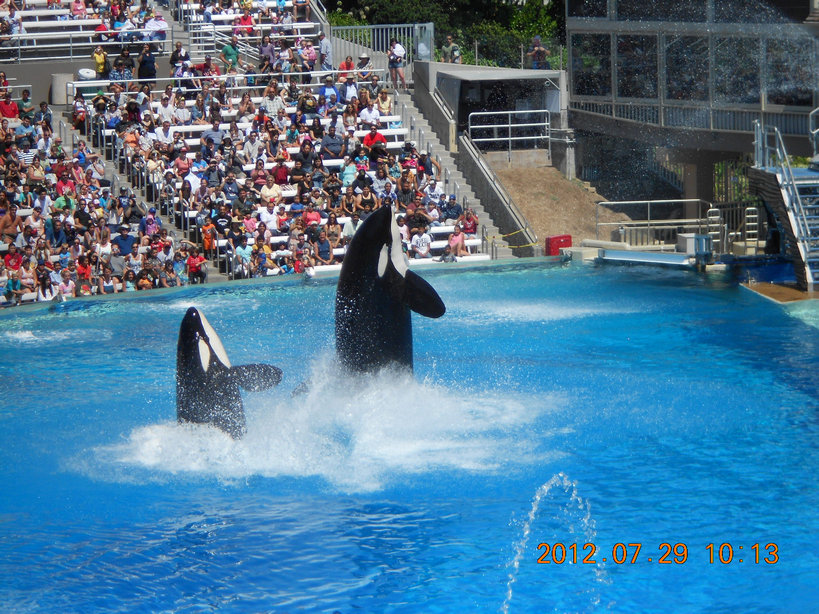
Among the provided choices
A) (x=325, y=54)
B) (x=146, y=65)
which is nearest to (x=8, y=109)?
(x=146, y=65)

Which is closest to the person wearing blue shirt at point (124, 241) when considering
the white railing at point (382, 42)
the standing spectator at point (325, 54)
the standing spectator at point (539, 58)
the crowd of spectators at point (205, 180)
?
the crowd of spectators at point (205, 180)

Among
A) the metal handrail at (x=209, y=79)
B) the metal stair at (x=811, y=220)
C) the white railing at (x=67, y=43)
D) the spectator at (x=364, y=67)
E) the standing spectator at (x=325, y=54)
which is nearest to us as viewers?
the metal stair at (x=811, y=220)

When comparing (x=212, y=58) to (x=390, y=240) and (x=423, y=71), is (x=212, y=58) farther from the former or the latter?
(x=390, y=240)

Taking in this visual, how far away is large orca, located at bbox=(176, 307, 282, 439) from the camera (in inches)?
342

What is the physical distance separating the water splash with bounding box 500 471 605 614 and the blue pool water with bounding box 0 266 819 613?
0.02m

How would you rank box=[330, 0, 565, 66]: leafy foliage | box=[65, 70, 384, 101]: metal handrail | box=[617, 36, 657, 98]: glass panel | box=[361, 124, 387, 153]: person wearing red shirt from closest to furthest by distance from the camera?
box=[361, 124, 387, 153]: person wearing red shirt → box=[65, 70, 384, 101]: metal handrail → box=[617, 36, 657, 98]: glass panel → box=[330, 0, 565, 66]: leafy foliage

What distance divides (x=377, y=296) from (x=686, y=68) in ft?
51.1

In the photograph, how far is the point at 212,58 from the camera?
24.2 meters

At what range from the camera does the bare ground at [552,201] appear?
2300cm

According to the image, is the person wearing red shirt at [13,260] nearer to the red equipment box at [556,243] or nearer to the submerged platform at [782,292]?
the red equipment box at [556,243]

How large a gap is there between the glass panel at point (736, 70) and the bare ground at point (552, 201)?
3.40m

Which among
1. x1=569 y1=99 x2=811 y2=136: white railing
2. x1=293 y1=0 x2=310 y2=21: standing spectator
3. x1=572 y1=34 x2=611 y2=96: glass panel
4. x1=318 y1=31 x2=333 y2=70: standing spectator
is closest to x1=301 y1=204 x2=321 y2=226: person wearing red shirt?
x1=318 y1=31 x2=333 y2=70: standing spectator

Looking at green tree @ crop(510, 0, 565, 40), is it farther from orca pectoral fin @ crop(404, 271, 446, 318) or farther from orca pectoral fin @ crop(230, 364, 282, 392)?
orca pectoral fin @ crop(230, 364, 282, 392)

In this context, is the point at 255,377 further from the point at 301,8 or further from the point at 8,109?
the point at 301,8
